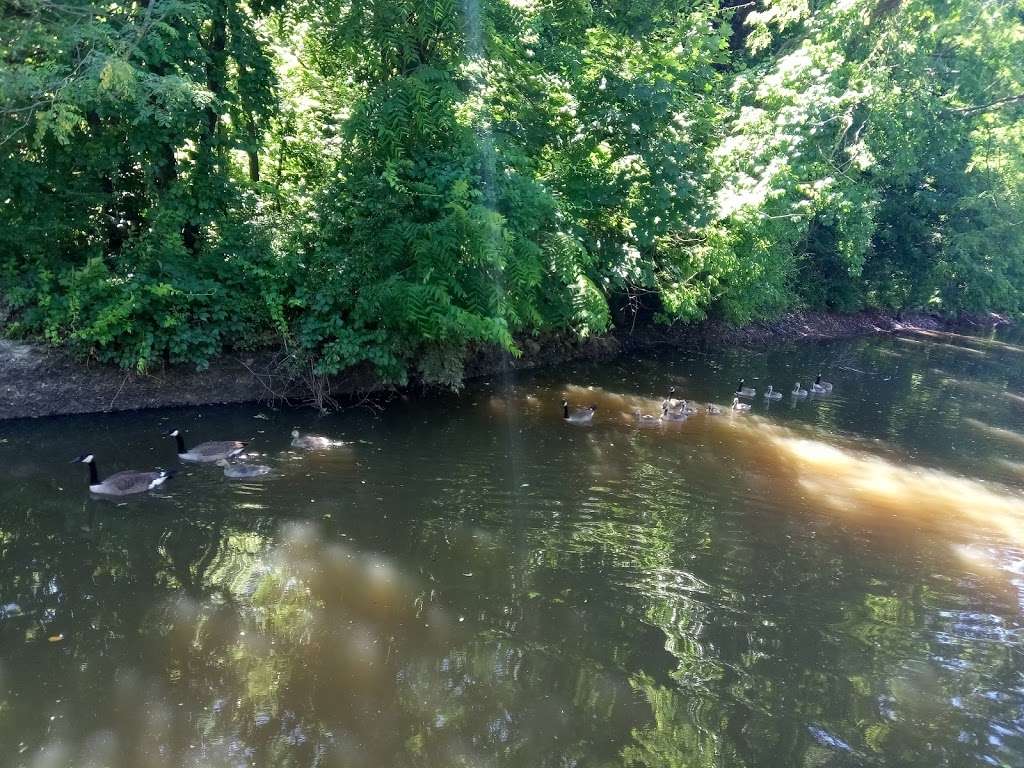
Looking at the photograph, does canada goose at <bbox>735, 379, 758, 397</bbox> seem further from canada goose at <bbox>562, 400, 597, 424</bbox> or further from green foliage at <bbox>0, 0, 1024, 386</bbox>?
canada goose at <bbox>562, 400, 597, 424</bbox>

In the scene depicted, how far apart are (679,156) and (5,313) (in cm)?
1397

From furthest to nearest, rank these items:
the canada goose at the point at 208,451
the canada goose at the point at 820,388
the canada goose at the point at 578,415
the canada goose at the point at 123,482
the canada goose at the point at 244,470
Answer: the canada goose at the point at 820,388
the canada goose at the point at 578,415
the canada goose at the point at 208,451
the canada goose at the point at 244,470
the canada goose at the point at 123,482

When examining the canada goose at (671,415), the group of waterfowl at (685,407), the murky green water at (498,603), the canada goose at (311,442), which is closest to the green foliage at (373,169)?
the canada goose at (311,442)

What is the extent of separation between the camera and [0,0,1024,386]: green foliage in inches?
414

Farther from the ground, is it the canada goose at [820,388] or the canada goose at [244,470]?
the canada goose at [820,388]

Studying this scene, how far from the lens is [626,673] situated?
5.80m

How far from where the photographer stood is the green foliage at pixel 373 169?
10508mm

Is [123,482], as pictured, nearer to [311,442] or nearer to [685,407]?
[311,442]

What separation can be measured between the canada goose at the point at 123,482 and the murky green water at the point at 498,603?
11.0 inches

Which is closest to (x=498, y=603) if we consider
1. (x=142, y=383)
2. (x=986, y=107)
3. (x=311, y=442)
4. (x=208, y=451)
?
(x=311, y=442)

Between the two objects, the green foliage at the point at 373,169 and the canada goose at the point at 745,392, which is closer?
the green foliage at the point at 373,169

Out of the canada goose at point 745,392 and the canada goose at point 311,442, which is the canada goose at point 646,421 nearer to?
the canada goose at point 745,392

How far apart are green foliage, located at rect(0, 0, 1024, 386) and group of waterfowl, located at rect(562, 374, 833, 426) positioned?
2.08m

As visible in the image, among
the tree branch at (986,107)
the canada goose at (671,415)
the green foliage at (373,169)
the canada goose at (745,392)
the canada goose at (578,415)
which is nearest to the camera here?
the green foliage at (373,169)
